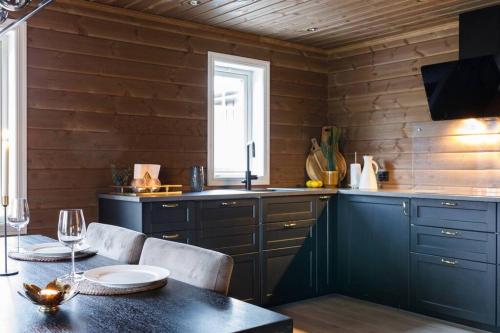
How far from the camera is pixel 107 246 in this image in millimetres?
2072

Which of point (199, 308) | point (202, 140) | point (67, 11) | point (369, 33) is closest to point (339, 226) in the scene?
point (202, 140)

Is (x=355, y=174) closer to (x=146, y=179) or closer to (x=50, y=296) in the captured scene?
(x=146, y=179)

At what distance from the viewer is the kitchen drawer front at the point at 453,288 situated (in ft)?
11.0

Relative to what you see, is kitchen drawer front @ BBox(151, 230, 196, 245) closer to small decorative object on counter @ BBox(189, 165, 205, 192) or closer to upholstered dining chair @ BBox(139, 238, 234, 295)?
small decorative object on counter @ BBox(189, 165, 205, 192)

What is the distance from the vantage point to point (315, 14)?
3.96m

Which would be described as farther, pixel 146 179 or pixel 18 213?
pixel 146 179

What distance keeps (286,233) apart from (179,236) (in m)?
0.90

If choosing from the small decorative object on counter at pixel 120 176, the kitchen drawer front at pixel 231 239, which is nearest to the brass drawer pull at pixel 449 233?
the kitchen drawer front at pixel 231 239

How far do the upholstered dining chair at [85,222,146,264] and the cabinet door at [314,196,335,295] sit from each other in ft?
7.39

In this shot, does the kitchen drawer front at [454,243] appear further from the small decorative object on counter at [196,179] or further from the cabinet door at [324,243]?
the small decorative object on counter at [196,179]

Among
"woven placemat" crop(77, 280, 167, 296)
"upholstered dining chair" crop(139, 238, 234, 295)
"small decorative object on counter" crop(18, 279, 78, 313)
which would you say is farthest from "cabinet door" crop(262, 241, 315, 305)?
"small decorative object on counter" crop(18, 279, 78, 313)

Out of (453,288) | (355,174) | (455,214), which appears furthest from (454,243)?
(355,174)

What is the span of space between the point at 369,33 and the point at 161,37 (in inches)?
67.8

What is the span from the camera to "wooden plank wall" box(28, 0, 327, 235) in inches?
137
